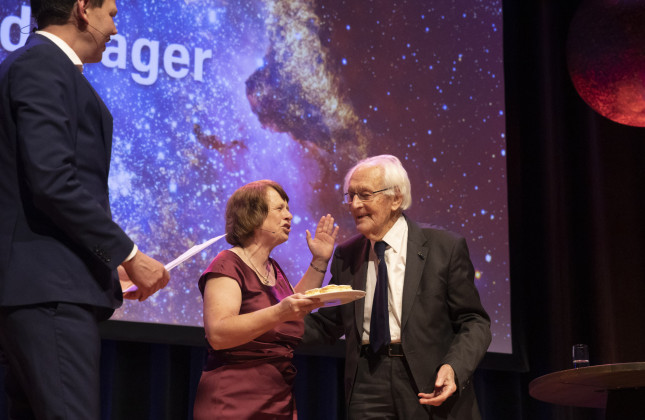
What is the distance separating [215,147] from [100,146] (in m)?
2.06

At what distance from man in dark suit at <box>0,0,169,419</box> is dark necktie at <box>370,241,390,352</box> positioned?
117 centimetres

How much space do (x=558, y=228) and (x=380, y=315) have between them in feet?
7.54

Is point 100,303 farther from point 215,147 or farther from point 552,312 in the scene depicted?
point 552,312

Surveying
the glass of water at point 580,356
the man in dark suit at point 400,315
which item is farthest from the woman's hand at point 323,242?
the glass of water at point 580,356

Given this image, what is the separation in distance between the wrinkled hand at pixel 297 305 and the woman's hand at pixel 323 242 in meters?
0.68

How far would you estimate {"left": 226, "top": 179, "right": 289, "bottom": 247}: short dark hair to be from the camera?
2.88 meters

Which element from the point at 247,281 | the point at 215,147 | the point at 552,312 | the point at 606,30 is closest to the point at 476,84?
the point at 606,30

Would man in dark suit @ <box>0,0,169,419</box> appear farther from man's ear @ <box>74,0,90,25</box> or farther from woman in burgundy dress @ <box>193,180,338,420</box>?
woman in burgundy dress @ <box>193,180,338,420</box>

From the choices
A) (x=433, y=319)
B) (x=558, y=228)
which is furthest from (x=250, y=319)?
(x=558, y=228)

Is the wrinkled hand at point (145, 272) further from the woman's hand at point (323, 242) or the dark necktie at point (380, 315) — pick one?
the woman's hand at point (323, 242)

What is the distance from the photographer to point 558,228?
4.77 meters

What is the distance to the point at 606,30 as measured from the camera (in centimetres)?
368

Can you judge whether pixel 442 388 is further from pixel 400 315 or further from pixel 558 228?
pixel 558 228

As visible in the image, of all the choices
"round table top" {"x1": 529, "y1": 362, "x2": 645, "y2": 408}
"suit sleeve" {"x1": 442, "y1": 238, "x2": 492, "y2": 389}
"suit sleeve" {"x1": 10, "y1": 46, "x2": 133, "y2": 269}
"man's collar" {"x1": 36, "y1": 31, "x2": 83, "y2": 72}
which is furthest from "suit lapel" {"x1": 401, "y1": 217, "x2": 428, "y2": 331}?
"man's collar" {"x1": 36, "y1": 31, "x2": 83, "y2": 72}
